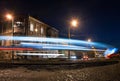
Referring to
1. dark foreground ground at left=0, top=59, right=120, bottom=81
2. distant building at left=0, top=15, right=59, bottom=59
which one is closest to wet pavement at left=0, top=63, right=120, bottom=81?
dark foreground ground at left=0, top=59, right=120, bottom=81

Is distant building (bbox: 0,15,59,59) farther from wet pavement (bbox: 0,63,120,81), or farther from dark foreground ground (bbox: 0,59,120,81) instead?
wet pavement (bbox: 0,63,120,81)

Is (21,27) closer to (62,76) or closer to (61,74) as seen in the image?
(61,74)

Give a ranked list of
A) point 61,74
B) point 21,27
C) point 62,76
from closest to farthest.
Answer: point 62,76 < point 61,74 < point 21,27

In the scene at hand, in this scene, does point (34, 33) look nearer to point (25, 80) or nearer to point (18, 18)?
point (18, 18)

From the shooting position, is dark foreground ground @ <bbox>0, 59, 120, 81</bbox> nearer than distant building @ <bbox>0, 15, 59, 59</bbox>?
Yes

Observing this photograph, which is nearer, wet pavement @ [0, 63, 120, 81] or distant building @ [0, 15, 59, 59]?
→ wet pavement @ [0, 63, 120, 81]

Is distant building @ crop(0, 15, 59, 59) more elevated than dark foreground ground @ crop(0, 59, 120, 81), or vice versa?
distant building @ crop(0, 15, 59, 59)

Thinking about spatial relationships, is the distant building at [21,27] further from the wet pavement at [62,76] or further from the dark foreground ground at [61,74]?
the wet pavement at [62,76]

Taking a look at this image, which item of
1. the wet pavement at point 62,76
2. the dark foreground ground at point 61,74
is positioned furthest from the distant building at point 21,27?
the wet pavement at point 62,76

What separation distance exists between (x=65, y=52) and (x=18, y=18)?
16.9 meters

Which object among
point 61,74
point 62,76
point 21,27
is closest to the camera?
point 62,76

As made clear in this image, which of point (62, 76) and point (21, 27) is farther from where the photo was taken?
point (21, 27)

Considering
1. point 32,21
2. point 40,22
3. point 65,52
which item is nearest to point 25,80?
point 32,21

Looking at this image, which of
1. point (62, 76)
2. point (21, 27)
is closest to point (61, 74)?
point (62, 76)
